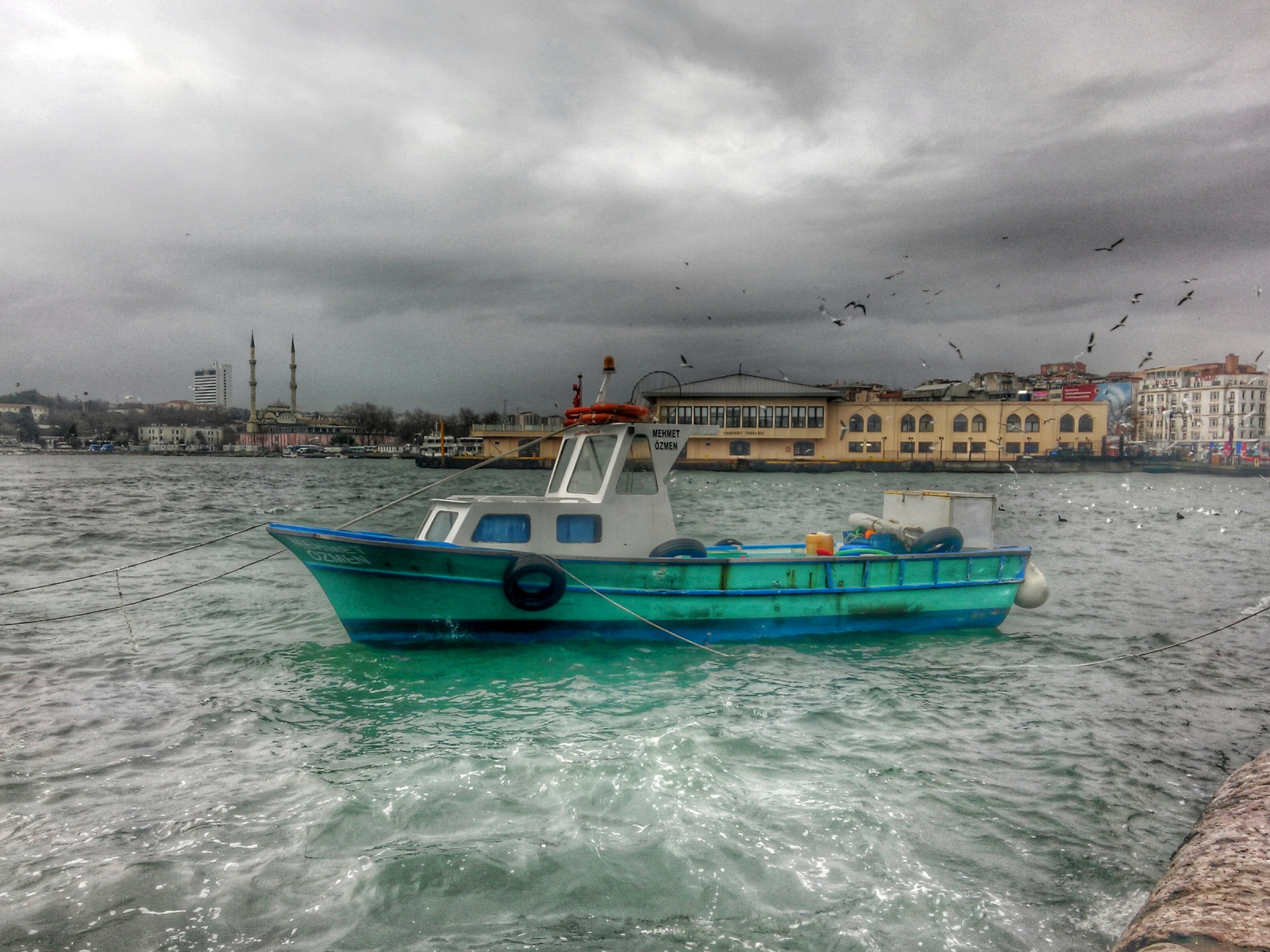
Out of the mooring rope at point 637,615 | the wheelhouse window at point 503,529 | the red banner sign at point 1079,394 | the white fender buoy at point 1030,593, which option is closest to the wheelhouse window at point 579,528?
the wheelhouse window at point 503,529

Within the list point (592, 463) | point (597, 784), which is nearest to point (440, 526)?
point (592, 463)

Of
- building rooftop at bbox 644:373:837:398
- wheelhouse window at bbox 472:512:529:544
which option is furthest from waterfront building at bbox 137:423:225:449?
wheelhouse window at bbox 472:512:529:544

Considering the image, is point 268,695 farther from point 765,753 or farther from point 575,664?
point 765,753

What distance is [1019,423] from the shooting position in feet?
257

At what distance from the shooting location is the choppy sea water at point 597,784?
176 inches

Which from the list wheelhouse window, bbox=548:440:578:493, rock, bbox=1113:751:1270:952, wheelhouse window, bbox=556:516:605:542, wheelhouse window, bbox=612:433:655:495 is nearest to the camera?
rock, bbox=1113:751:1270:952

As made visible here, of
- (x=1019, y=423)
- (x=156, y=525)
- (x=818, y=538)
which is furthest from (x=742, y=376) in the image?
(x=818, y=538)

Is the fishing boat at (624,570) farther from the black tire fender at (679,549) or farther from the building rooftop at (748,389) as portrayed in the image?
the building rooftop at (748,389)

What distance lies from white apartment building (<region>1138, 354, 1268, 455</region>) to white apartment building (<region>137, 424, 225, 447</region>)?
18258 cm

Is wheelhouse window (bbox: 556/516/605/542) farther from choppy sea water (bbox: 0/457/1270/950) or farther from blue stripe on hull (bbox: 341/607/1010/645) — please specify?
choppy sea water (bbox: 0/457/1270/950)

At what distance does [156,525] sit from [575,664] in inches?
997

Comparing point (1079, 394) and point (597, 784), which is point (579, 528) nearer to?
point (597, 784)

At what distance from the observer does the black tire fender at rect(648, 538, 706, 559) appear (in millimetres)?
10484

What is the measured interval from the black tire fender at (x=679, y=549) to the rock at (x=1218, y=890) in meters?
6.45
